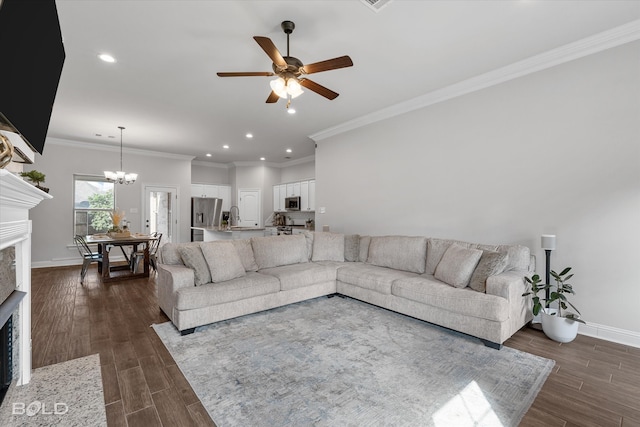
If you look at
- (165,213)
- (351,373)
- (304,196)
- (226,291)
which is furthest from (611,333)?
(165,213)

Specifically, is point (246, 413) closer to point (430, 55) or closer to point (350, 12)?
point (350, 12)

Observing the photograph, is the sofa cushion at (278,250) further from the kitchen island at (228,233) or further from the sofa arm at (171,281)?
the kitchen island at (228,233)

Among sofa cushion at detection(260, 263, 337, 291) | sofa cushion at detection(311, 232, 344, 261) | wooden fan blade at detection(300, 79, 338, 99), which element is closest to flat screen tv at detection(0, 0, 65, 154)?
wooden fan blade at detection(300, 79, 338, 99)

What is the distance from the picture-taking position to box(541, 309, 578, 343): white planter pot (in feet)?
8.79

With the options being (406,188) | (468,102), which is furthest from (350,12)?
(406,188)

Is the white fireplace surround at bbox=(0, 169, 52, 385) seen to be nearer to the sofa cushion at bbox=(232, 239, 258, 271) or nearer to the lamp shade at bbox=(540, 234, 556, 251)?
the sofa cushion at bbox=(232, 239, 258, 271)

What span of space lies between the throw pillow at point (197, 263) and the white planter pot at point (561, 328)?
11.8ft

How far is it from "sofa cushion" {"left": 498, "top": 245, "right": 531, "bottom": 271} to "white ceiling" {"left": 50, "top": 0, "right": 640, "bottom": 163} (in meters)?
2.14

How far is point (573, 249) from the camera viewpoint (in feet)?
9.73

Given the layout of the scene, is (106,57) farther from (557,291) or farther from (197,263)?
(557,291)

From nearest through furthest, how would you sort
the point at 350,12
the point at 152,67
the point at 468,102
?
the point at 350,12, the point at 152,67, the point at 468,102

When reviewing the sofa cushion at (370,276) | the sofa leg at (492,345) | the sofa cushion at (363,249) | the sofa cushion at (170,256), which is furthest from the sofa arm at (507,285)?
the sofa cushion at (170,256)

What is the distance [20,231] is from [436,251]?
3852mm

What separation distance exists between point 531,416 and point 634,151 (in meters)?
2.66
